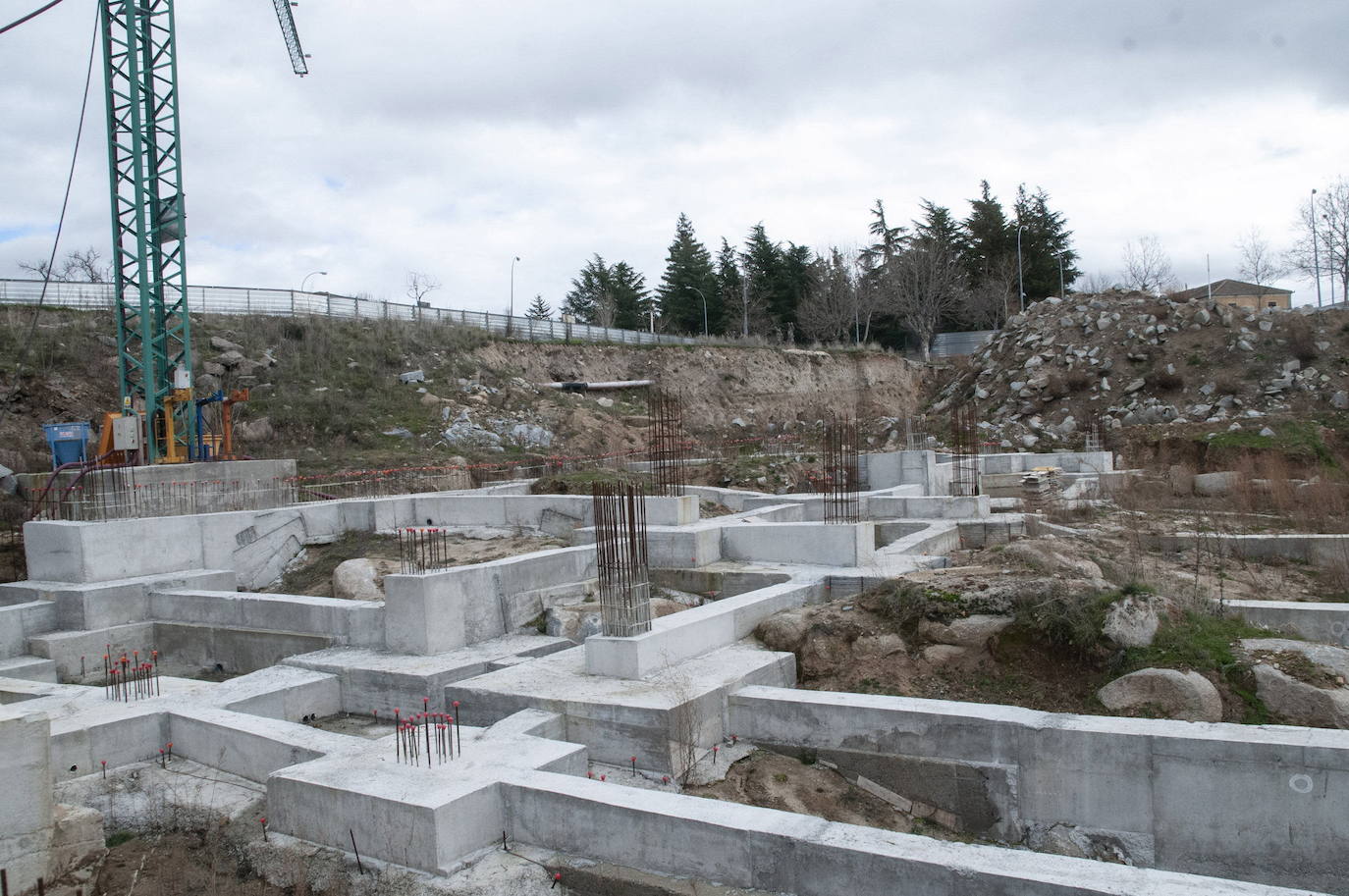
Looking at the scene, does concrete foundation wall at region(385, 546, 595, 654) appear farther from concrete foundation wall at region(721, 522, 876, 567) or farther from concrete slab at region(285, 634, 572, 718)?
concrete foundation wall at region(721, 522, 876, 567)

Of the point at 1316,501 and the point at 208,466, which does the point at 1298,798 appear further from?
the point at 208,466

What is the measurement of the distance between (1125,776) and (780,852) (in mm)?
2582

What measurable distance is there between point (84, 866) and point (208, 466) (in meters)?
12.8

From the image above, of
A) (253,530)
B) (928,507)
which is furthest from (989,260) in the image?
(253,530)

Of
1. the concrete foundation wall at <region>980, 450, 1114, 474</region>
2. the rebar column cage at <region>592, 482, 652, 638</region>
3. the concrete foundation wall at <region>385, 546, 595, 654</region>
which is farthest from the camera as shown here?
the concrete foundation wall at <region>980, 450, 1114, 474</region>

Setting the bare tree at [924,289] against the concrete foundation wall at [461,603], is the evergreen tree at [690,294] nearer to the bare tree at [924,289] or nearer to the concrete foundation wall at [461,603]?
the bare tree at [924,289]

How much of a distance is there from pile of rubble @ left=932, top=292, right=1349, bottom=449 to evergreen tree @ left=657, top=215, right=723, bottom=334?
22469 millimetres

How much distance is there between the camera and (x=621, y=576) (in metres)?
7.69

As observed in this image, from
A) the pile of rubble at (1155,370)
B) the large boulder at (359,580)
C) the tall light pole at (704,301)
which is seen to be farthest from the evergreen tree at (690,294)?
the large boulder at (359,580)

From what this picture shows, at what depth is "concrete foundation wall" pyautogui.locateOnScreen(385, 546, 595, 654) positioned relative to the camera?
9.25m

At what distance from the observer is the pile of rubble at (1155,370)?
2569 centimetres

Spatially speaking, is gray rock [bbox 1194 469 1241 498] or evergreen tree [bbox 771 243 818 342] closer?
gray rock [bbox 1194 469 1241 498]

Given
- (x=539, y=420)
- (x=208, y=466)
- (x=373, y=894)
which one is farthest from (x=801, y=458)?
(x=373, y=894)

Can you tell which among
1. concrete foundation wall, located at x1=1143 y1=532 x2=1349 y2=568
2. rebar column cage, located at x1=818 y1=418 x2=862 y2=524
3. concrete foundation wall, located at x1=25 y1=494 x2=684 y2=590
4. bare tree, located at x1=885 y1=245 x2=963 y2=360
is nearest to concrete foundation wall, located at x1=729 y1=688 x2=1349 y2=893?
rebar column cage, located at x1=818 y1=418 x2=862 y2=524
